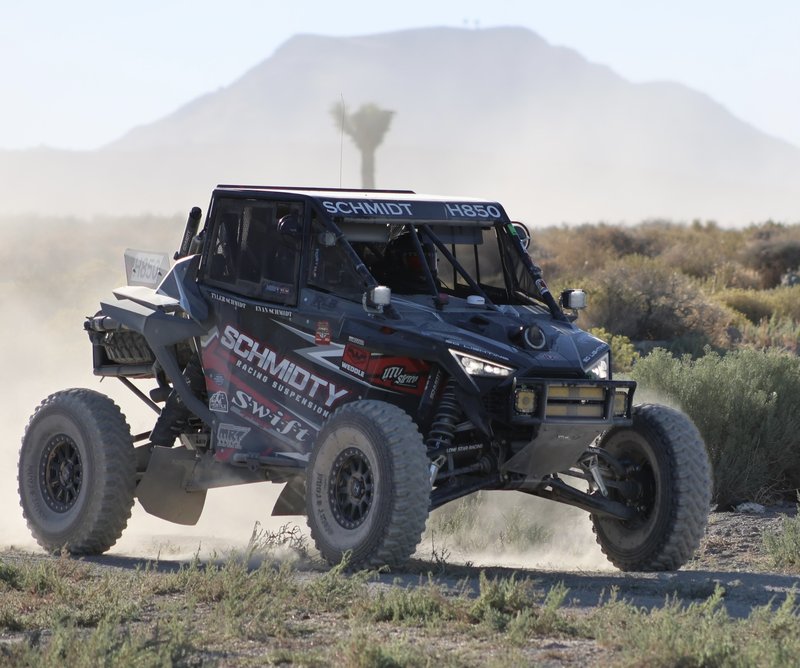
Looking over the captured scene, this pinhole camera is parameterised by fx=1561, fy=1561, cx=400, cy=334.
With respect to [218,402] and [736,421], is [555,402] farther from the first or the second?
[736,421]

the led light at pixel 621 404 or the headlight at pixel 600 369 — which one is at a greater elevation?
the headlight at pixel 600 369

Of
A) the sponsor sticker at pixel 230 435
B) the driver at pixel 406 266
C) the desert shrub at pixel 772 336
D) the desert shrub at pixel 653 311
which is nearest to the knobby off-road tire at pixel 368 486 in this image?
the sponsor sticker at pixel 230 435

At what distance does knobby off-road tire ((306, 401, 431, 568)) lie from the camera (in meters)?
9.27

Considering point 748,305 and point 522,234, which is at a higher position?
point 522,234

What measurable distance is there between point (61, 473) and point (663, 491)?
15.0 feet

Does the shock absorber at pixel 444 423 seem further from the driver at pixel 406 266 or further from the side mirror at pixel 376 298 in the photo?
the driver at pixel 406 266

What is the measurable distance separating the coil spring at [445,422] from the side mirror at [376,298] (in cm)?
68

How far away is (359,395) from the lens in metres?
10.1

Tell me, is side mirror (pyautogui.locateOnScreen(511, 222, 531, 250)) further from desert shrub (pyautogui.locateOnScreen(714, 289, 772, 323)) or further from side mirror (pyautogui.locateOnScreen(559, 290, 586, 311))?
desert shrub (pyautogui.locateOnScreen(714, 289, 772, 323))

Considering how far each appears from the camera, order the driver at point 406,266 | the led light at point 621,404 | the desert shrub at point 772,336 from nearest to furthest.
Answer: the led light at point 621,404, the driver at point 406,266, the desert shrub at point 772,336

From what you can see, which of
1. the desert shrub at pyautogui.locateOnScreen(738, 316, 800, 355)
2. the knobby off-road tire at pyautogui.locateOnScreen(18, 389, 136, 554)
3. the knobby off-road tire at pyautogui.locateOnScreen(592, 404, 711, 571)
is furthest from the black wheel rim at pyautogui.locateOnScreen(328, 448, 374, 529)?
the desert shrub at pyautogui.locateOnScreen(738, 316, 800, 355)

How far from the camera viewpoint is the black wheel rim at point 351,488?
31.7ft

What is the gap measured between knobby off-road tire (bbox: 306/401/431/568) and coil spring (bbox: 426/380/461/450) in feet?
1.19

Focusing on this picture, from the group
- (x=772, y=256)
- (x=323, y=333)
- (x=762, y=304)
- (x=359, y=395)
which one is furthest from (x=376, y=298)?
(x=772, y=256)
